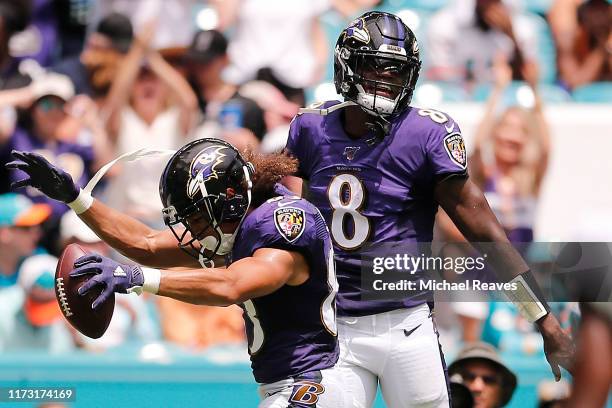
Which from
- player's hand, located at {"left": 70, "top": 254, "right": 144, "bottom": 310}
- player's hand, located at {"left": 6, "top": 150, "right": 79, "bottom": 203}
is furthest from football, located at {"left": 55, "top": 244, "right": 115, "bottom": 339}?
player's hand, located at {"left": 6, "top": 150, "right": 79, "bottom": 203}

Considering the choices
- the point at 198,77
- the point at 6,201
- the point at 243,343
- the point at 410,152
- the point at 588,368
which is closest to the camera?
the point at 588,368

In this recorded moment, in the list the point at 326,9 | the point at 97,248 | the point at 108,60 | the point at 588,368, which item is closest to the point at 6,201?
the point at 97,248

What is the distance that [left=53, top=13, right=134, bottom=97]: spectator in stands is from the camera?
7.79 metres

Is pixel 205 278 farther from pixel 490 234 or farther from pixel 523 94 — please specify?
pixel 523 94

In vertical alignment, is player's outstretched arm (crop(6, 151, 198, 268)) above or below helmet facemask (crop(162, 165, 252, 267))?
below

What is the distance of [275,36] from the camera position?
7977 mm

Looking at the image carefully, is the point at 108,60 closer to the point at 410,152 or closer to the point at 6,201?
the point at 6,201

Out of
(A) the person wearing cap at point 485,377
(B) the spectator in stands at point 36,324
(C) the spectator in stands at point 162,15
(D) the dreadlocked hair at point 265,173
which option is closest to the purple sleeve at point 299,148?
(D) the dreadlocked hair at point 265,173

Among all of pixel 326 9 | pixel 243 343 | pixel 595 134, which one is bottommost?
pixel 243 343

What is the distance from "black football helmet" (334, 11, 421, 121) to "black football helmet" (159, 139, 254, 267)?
0.75 meters

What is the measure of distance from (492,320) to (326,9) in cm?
265

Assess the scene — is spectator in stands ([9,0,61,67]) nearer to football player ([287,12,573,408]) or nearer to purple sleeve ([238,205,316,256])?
football player ([287,12,573,408])

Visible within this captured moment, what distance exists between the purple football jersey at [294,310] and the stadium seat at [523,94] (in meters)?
3.74

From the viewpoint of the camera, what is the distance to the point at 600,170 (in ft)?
25.9
